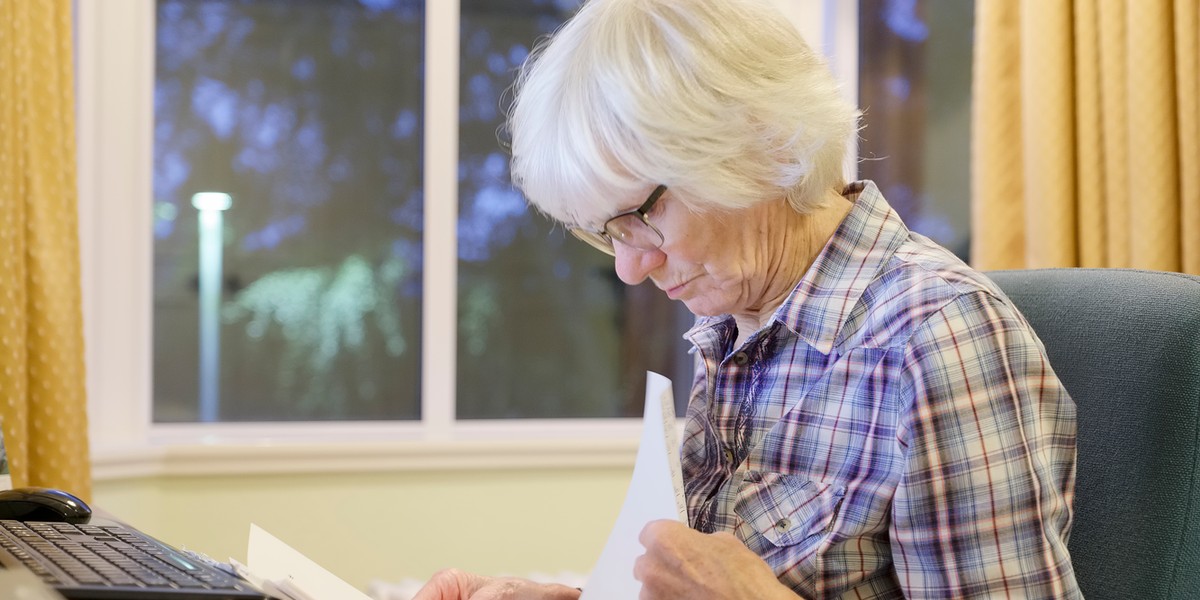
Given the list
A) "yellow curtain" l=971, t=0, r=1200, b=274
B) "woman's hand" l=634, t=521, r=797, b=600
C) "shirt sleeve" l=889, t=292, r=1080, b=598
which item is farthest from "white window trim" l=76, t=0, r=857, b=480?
"woman's hand" l=634, t=521, r=797, b=600

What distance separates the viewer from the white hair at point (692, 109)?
3.21 feet

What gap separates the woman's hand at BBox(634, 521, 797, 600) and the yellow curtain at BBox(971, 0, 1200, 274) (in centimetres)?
143

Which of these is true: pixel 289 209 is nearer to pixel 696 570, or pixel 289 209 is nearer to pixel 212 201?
pixel 212 201

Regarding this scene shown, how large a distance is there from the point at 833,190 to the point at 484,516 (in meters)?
1.48

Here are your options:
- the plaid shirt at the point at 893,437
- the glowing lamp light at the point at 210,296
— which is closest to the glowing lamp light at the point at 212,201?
the glowing lamp light at the point at 210,296

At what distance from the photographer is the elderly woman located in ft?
2.73

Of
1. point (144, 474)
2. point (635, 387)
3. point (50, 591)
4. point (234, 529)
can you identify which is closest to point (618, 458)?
point (635, 387)

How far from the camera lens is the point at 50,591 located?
588 mm

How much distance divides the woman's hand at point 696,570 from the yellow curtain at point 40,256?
4.44 feet

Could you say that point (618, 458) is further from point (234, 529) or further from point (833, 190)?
point (833, 190)

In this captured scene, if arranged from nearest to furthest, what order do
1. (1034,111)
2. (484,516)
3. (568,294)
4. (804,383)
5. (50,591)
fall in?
(50,591) → (804,383) → (1034,111) → (484,516) → (568,294)

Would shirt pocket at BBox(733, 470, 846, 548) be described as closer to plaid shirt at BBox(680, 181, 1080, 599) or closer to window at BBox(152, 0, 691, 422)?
plaid shirt at BBox(680, 181, 1080, 599)

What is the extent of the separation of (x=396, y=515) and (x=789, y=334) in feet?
4.83

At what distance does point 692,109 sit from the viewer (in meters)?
0.97
